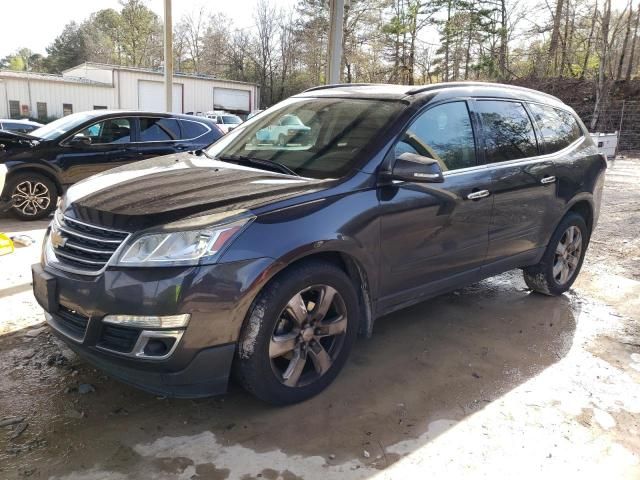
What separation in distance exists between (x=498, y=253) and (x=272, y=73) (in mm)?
47941

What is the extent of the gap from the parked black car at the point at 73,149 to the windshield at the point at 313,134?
3.76m

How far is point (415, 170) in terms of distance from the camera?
10.6 ft

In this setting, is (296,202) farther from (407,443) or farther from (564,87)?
(564,87)

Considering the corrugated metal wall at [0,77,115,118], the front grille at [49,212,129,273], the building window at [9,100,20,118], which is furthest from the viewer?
the building window at [9,100,20,118]

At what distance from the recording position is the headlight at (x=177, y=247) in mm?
2578

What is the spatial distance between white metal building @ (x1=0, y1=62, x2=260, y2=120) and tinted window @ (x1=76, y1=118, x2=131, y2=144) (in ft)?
89.1

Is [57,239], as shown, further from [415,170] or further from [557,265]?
[557,265]

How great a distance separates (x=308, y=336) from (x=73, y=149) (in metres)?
6.17

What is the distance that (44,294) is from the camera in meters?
2.93

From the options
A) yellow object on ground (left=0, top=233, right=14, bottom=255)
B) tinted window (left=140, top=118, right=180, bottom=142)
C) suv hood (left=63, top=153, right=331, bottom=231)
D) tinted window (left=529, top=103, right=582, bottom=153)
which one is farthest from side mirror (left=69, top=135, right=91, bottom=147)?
tinted window (left=529, top=103, right=582, bottom=153)

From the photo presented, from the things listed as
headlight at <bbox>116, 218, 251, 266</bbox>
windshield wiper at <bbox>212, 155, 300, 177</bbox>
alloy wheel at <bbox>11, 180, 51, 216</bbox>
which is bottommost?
alloy wheel at <bbox>11, 180, 51, 216</bbox>

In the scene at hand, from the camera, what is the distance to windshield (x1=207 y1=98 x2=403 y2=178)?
134 inches

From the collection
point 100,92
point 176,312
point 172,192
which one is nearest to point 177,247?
point 176,312

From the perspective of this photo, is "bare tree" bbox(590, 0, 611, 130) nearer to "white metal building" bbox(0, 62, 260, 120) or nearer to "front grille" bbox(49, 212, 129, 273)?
"white metal building" bbox(0, 62, 260, 120)
